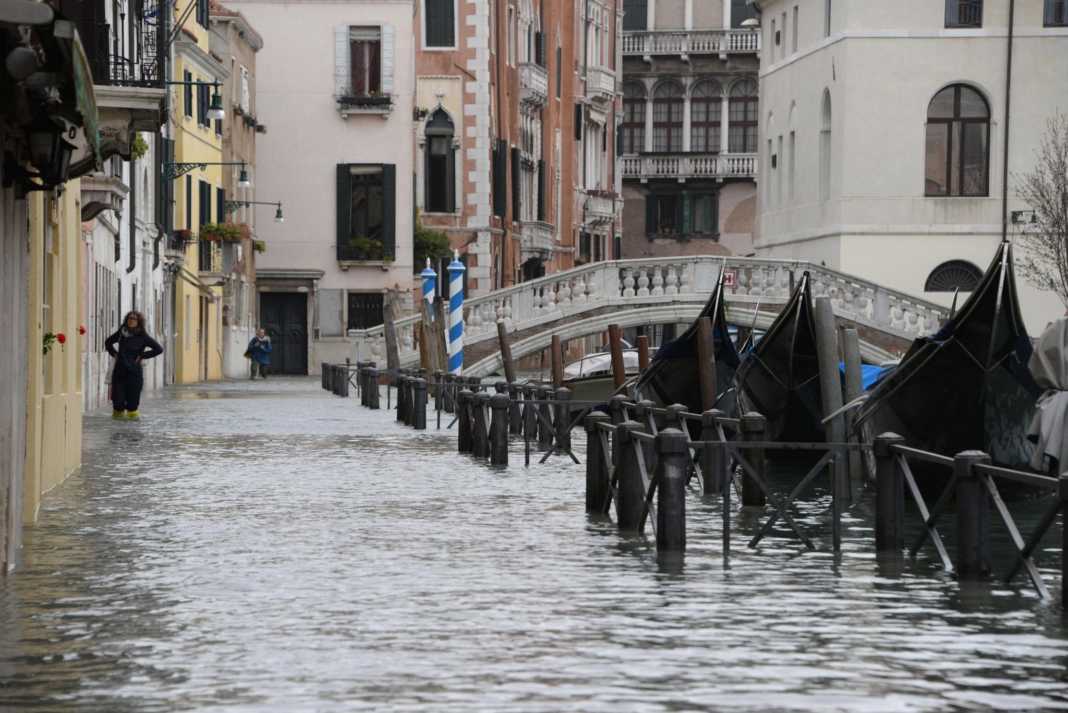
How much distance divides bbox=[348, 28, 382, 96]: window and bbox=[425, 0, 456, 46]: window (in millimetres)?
3001

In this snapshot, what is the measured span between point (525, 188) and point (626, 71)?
17.4m

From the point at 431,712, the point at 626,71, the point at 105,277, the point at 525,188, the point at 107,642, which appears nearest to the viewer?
the point at 431,712

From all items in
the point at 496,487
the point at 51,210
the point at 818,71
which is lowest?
the point at 496,487

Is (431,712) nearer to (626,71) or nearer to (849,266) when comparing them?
(849,266)

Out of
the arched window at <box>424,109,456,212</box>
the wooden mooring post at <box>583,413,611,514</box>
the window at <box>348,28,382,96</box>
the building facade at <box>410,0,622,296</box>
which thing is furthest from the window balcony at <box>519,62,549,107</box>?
the wooden mooring post at <box>583,413,611,514</box>

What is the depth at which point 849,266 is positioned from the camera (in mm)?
49406

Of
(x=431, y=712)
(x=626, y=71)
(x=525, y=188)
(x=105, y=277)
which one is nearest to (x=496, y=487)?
(x=431, y=712)

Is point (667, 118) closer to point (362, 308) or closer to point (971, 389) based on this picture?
point (362, 308)

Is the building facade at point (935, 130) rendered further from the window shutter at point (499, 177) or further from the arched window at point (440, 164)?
the window shutter at point (499, 177)

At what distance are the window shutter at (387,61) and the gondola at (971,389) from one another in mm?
40610

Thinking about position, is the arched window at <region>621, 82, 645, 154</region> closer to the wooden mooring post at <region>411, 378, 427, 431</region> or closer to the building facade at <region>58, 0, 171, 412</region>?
the building facade at <region>58, 0, 171, 412</region>

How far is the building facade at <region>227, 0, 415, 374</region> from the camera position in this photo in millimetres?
60281

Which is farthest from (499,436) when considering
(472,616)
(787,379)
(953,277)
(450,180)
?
(450,180)

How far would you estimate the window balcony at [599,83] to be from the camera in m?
78.0
